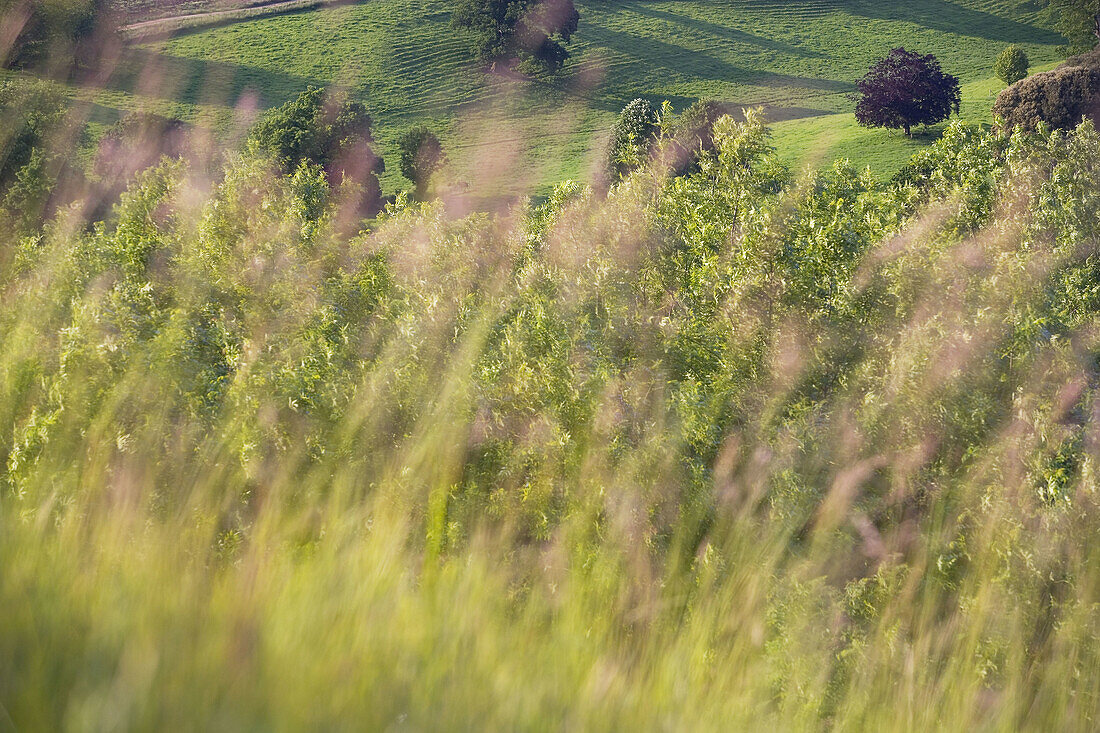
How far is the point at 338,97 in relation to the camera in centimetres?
6975

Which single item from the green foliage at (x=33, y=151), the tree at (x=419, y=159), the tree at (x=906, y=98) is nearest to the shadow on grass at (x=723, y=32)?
the tree at (x=906, y=98)

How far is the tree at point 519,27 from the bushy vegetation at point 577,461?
6814 cm

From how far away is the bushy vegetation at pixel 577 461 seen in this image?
14.1 feet

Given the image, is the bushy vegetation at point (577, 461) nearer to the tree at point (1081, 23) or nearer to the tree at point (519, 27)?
the tree at point (1081, 23)

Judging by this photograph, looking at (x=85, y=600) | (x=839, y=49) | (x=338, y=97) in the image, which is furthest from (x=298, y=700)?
(x=839, y=49)

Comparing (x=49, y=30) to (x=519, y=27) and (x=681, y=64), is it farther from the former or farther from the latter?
(x=681, y=64)

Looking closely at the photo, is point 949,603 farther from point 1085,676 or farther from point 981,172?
point 981,172

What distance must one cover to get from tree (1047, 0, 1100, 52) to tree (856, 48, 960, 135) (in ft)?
76.3

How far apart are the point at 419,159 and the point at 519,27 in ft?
116

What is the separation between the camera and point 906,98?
69375 mm

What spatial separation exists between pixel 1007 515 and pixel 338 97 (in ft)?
215

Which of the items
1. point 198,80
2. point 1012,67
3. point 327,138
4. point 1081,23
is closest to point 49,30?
point 198,80

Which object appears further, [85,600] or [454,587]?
[454,587]

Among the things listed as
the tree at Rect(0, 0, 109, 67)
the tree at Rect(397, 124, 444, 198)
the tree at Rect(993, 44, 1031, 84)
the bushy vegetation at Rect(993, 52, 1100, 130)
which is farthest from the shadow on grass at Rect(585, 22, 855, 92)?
the tree at Rect(0, 0, 109, 67)
